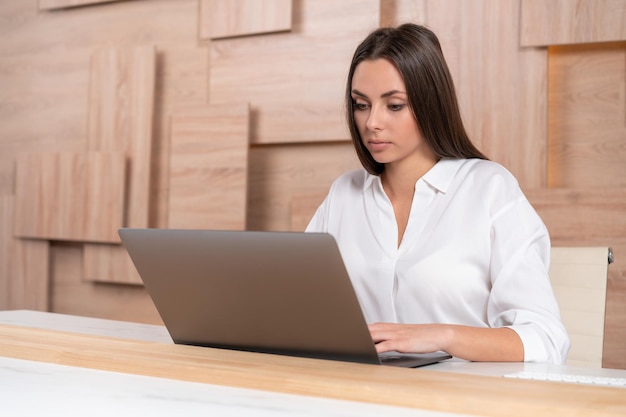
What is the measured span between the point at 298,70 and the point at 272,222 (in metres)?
0.49

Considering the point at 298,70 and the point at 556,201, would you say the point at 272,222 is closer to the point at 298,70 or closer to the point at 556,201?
the point at 298,70

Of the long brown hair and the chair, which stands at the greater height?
the long brown hair

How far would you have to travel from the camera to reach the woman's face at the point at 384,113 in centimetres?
153

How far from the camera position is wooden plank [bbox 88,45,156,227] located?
2838mm

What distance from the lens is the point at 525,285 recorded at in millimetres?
1340

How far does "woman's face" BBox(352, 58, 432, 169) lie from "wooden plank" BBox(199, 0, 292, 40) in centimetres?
106

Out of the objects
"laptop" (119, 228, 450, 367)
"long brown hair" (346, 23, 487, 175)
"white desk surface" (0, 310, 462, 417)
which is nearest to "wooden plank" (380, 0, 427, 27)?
"long brown hair" (346, 23, 487, 175)

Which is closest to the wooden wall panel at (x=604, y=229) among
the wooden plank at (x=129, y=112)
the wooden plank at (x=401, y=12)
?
the wooden plank at (x=401, y=12)

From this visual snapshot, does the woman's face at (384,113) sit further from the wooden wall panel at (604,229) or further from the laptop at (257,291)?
the wooden wall panel at (604,229)

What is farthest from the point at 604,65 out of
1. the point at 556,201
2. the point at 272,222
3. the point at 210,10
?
the point at 210,10

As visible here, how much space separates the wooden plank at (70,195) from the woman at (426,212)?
1.43 meters

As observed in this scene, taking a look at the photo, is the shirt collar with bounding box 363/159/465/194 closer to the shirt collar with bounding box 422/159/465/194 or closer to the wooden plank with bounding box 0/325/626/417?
the shirt collar with bounding box 422/159/465/194

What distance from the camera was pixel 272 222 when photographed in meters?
2.63

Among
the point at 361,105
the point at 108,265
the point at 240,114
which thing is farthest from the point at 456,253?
the point at 108,265
